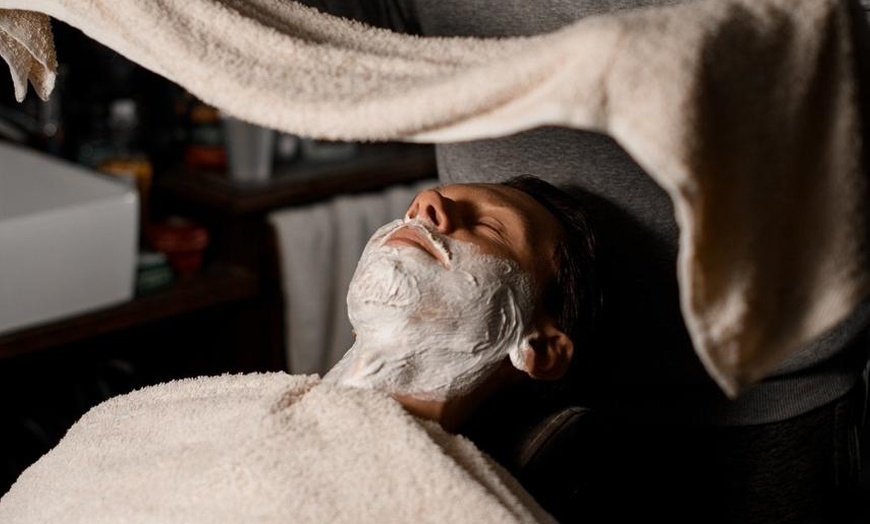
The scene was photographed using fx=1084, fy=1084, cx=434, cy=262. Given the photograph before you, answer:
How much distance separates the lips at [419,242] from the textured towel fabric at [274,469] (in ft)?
0.46

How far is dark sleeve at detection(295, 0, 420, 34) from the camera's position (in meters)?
1.22

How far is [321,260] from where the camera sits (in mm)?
2199

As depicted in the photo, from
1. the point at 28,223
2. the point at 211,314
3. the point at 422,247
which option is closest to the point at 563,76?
the point at 422,247

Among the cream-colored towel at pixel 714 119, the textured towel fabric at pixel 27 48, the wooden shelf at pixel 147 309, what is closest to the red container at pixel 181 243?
the wooden shelf at pixel 147 309

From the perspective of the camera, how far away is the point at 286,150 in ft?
7.33

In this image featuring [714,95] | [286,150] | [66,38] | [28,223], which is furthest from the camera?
[286,150]

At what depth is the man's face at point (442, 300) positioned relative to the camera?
1.00 metres

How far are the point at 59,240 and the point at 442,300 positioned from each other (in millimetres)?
896

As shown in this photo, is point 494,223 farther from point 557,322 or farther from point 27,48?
point 27,48

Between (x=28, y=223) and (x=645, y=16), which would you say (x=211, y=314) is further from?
(x=645, y=16)

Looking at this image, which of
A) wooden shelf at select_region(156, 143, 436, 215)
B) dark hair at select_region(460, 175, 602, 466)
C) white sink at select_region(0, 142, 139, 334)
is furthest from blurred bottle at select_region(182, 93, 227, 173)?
dark hair at select_region(460, 175, 602, 466)

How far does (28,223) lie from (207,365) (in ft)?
2.16

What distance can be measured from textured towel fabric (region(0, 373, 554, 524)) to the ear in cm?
12

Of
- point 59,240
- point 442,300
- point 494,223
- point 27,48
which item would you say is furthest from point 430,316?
point 59,240
